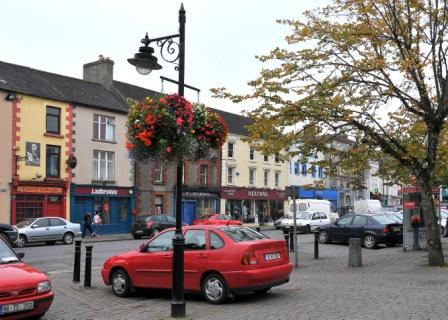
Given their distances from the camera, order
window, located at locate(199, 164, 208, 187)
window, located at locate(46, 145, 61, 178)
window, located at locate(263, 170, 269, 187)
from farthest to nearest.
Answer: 1. window, located at locate(263, 170, 269, 187)
2. window, located at locate(199, 164, 208, 187)
3. window, located at locate(46, 145, 61, 178)

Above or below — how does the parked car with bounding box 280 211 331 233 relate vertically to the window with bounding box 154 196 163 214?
below

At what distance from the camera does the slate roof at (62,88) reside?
33.5m

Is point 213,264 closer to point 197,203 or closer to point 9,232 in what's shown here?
point 9,232

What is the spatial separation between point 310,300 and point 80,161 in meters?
27.6

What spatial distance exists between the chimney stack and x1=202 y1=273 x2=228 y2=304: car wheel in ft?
106

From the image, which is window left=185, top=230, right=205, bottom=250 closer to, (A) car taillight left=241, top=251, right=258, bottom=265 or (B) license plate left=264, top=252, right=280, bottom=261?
(A) car taillight left=241, top=251, right=258, bottom=265

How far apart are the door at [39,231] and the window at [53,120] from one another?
824 centimetres

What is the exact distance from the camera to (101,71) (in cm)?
4141

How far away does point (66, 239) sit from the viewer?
28531 mm

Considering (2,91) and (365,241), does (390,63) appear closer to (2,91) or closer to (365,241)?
(365,241)

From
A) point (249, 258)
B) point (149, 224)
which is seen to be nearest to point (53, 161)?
point (149, 224)

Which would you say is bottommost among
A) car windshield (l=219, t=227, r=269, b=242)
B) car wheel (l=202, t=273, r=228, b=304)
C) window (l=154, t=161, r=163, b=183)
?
car wheel (l=202, t=273, r=228, b=304)

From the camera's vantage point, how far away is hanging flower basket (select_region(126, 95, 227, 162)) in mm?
9195

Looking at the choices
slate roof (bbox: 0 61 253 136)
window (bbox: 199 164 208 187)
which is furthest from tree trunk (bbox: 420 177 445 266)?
window (bbox: 199 164 208 187)
